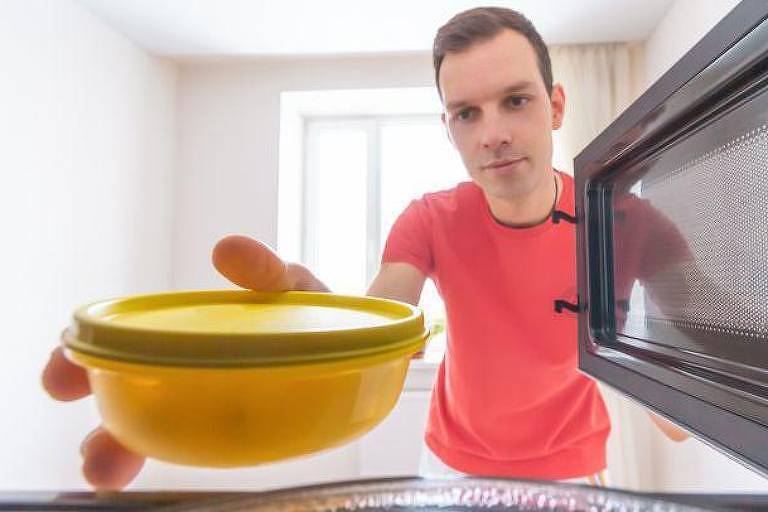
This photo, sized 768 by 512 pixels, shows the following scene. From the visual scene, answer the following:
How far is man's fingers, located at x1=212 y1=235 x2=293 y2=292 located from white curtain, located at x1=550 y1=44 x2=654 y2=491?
1.96 metres

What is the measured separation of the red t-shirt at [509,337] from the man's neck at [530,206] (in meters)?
0.02

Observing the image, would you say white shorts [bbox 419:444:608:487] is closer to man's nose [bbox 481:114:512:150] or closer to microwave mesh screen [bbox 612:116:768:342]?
microwave mesh screen [bbox 612:116:768:342]

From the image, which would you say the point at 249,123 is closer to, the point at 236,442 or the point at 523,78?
the point at 523,78

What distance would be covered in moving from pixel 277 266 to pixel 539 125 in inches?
25.0

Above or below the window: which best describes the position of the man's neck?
below

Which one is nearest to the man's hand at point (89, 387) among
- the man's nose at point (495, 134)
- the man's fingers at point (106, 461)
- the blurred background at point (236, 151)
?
the man's fingers at point (106, 461)

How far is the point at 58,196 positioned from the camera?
67.5 inches

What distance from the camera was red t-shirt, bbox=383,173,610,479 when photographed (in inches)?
36.0

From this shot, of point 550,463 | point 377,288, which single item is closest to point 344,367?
point 377,288

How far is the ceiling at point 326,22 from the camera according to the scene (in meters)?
1.83

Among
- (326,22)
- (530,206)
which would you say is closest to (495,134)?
(530,206)

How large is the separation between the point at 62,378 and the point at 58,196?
1.75 metres

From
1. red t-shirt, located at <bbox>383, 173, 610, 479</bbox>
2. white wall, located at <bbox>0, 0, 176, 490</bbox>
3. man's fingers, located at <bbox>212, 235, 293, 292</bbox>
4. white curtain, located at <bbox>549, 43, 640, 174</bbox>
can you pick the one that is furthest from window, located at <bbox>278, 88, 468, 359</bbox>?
man's fingers, located at <bbox>212, 235, 293, 292</bbox>

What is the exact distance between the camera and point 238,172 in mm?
2395
